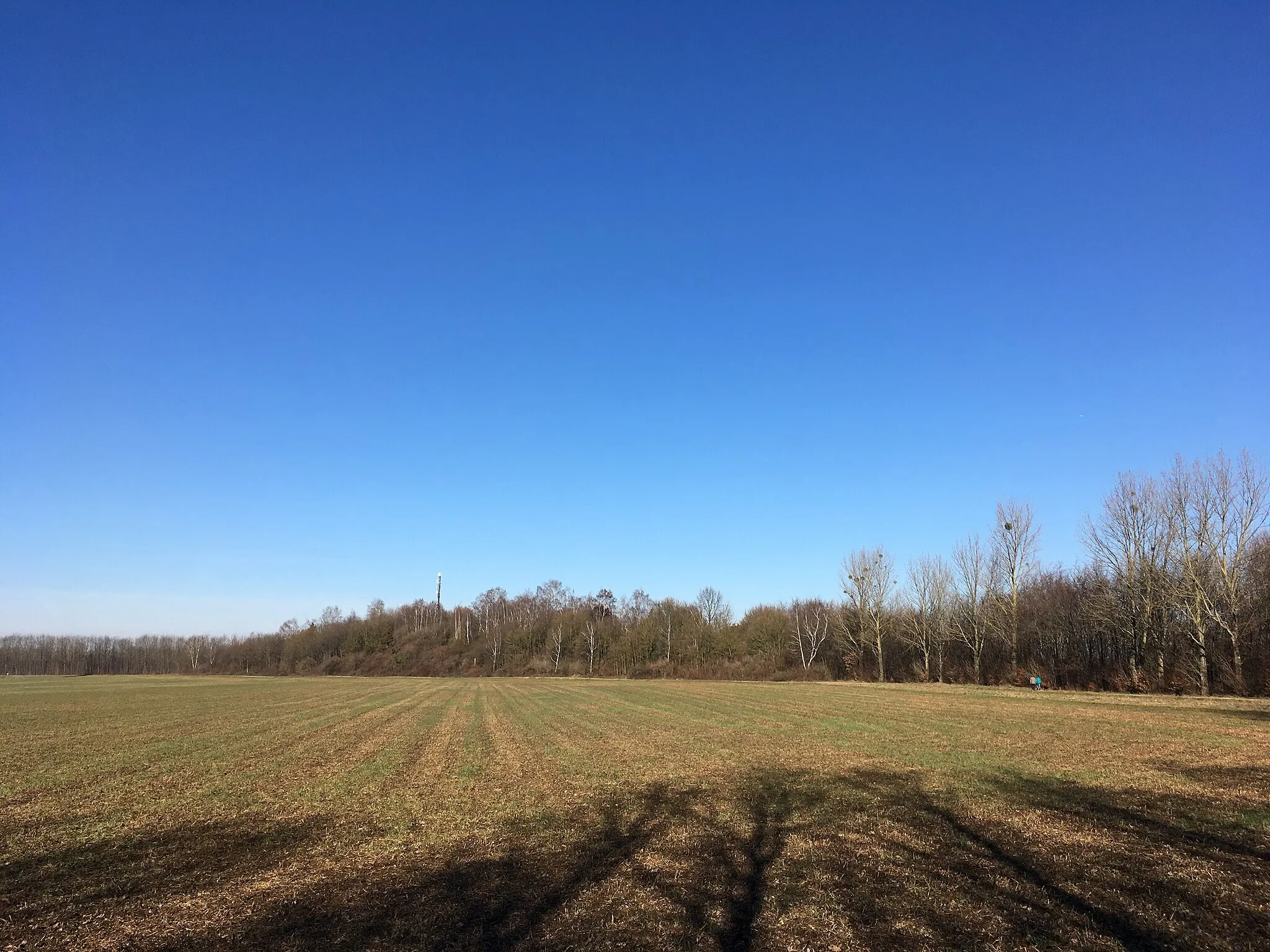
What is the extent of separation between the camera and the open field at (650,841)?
700 cm

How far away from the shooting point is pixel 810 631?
90000 millimetres

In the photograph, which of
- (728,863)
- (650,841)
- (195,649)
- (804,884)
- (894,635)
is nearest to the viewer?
(804,884)

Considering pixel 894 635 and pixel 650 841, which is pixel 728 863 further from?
pixel 894 635

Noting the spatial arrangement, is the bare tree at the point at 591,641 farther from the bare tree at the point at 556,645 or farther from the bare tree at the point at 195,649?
the bare tree at the point at 195,649

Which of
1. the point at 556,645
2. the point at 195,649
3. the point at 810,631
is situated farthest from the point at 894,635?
the point at 195,649

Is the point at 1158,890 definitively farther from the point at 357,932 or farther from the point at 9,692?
the point at 9,692

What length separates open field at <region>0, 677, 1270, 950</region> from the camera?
700 cm

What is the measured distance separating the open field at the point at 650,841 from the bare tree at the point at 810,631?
66734 millimetres

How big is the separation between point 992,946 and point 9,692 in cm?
7821

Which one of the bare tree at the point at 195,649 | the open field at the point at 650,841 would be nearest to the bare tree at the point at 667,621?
the open field at the point at 650,841

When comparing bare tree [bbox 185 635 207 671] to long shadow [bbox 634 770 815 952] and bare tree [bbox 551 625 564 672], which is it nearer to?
bare tree [bbox 551 625 564 672]

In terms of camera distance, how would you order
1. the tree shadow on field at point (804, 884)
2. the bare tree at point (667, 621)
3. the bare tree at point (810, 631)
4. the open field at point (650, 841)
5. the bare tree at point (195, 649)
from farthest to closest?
the bare tree at point (195, 649) → the bare tree at point (667, 621) → the bare tree at point (810, 631) → the open field at point (650, 841) → the tree shadow on field at point (804, 884)

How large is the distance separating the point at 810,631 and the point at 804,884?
282 ft

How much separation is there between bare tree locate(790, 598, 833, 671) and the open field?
2627 inches
